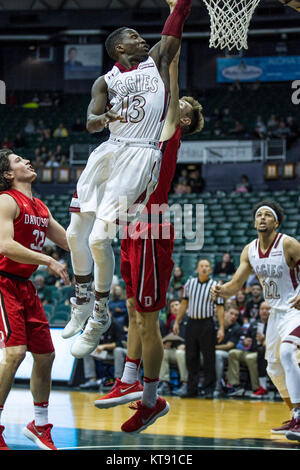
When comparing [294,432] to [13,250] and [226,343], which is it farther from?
[226,343]

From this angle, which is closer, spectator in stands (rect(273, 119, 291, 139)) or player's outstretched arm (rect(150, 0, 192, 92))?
player's outstretched arm (rect(150, 0, 192, 92))

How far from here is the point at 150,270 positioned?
4.96 metres

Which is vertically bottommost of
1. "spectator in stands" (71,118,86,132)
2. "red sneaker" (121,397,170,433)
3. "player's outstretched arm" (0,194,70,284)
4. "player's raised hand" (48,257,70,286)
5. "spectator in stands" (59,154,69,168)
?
"red sneaker" (121,397,170,433)

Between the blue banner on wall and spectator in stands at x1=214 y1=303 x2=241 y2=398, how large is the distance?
60.1ft

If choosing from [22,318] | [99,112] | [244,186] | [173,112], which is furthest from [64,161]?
[99,112]

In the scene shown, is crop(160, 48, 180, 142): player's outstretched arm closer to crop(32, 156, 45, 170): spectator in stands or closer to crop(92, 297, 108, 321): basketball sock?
crop(92, 297, 108, 321): basketball sock

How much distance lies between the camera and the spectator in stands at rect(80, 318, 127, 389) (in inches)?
→ 477

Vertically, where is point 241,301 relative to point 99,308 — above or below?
below

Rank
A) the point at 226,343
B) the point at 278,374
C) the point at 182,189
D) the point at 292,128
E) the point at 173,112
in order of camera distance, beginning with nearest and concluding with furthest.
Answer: the point at 173,112, the point at 278,374, the point at 226,343, the point at 182,189, the point at 292,128

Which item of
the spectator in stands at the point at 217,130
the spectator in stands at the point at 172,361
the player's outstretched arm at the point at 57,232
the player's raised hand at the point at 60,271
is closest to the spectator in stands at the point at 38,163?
the spectator in stands at the point at 217,130

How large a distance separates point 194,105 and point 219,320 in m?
6.68

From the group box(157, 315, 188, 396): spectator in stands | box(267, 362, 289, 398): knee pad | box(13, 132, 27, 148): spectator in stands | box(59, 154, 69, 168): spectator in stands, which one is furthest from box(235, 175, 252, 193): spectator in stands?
box(267, 362, 289, 398): knee pad

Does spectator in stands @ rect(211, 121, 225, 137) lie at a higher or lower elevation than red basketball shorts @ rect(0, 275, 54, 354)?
higher

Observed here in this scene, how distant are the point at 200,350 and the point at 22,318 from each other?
650 centimetres
